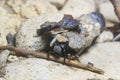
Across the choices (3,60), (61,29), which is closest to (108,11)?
(61,29)

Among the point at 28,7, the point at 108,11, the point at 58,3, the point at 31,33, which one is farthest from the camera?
the point at 108,11

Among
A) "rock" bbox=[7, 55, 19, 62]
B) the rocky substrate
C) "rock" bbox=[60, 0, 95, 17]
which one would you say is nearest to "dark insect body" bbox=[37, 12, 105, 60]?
the rocky substrate

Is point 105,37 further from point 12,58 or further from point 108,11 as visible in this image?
point 12,58

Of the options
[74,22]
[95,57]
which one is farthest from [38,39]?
[95,57]

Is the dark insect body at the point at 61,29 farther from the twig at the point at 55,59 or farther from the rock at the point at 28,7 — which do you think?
the rock at the point at 28,7

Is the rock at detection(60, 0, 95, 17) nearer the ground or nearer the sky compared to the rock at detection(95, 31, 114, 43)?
nearer the sky

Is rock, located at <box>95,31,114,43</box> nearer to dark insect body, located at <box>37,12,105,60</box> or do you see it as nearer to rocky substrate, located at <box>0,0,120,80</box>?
rocky substrate, located at <box>0,0,120,80</box>

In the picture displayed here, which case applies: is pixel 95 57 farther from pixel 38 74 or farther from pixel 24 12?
pixel 24 12
